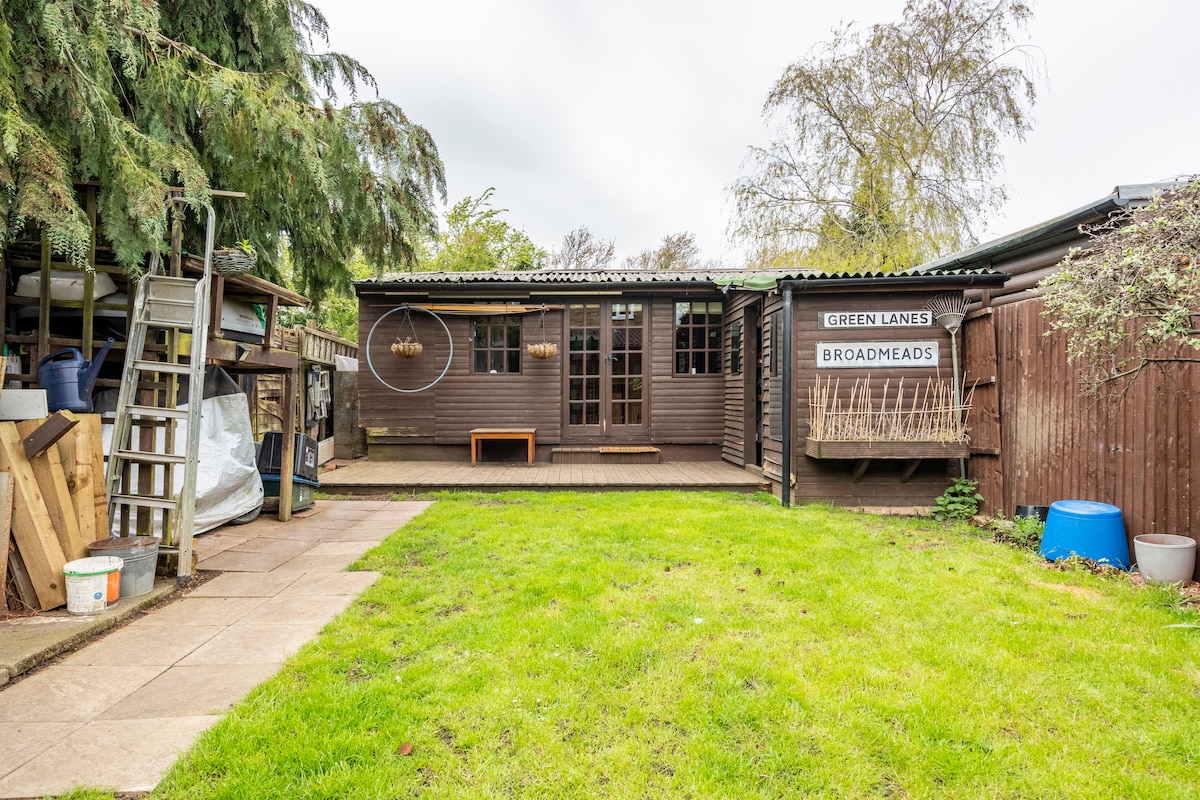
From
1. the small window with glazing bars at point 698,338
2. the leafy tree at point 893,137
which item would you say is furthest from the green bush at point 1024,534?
the leafy tree at point 893,137

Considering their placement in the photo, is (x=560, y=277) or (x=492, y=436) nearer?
(x=492, y=436)

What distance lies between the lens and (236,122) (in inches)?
124

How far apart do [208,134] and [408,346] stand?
4.53m

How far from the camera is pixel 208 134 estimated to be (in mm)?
3359

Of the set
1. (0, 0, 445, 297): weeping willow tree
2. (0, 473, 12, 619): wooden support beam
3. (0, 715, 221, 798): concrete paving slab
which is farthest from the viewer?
(0, 473, 12, 619): wooden support beam

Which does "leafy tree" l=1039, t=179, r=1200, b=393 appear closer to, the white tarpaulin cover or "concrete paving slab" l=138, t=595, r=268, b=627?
"concrete paving slab" l=138, t=595, r=268, b=627

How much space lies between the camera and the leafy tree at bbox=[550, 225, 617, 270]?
71.8 feet

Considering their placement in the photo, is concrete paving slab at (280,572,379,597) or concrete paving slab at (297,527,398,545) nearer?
concrete paving slab at (280,572,379,597)

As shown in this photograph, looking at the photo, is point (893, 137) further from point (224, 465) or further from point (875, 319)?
point (224, 465)

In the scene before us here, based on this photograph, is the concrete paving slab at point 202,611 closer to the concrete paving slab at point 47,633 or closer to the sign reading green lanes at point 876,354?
the concrete paving slab at point 47,633

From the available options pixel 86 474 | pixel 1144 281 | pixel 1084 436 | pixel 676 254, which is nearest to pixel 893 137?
pixel 676 254

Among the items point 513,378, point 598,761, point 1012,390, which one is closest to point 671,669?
point 598,761

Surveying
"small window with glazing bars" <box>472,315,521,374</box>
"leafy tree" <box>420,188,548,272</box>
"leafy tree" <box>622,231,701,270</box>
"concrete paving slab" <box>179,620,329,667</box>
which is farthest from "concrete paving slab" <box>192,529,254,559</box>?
"leafy tree" <box>622,231,701,270</box>

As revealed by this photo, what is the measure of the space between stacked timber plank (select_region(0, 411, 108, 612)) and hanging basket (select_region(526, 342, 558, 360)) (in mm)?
5362
